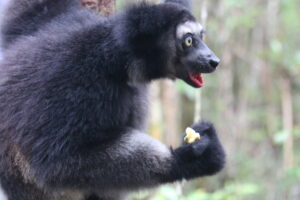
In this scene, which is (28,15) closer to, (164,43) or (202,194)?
(164,43)

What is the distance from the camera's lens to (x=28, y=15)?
13.0 ft

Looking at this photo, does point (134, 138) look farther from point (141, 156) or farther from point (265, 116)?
point (265, 116)

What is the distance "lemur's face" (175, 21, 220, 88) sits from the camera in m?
3.47

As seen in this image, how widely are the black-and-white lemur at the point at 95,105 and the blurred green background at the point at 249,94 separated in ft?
10.1

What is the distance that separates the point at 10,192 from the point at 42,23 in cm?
128

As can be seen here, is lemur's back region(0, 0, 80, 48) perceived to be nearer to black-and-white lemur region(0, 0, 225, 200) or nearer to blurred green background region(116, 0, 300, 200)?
black-and-white lemur region(0, 0, 225, 200)

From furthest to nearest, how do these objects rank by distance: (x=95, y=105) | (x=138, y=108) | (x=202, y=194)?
(x=202, y=194) → (x=138, y=108) → (x=95, y=105)

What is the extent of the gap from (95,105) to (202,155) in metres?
0.82

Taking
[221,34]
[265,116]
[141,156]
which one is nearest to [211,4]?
[221,34]

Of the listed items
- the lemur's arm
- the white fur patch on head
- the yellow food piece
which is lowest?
the lemur's arm

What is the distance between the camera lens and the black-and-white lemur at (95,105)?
3303mm

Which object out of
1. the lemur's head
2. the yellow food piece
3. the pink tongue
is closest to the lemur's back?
the lemur's head

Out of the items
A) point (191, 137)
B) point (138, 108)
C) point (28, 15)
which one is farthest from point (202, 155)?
point (28, 15)

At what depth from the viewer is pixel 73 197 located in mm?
3713
